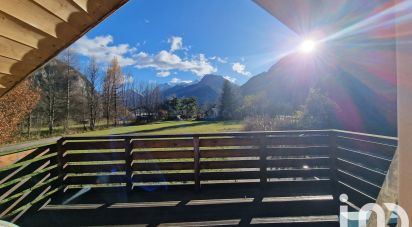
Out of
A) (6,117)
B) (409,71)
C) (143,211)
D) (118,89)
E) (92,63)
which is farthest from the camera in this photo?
(118,89)

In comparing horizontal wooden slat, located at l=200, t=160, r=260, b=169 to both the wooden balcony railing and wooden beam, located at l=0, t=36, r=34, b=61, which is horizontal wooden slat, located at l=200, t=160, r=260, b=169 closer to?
the wooden balcony railing

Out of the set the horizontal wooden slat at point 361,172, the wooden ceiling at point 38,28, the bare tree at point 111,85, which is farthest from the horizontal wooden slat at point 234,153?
the bare tree at point 111,85

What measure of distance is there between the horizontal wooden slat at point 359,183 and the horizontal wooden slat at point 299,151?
0.35 meters

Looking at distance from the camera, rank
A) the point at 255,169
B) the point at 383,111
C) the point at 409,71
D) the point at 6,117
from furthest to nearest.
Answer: the point at 6,117
the point at 383,111
the point at 255,169
the point at 409,71

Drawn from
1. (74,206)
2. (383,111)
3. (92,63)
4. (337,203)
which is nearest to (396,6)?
(337,203)

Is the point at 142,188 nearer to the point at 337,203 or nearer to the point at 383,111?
the point at 337,203

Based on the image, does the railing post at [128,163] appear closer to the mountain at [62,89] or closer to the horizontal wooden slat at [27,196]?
the horizontal wooden slat at [27,196]

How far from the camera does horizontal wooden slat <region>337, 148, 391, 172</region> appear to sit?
2.88m

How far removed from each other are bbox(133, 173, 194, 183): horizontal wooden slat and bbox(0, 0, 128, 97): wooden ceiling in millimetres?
2190

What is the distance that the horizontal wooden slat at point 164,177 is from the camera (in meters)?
3.65

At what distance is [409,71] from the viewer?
0.68 meters

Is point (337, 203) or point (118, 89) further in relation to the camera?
point (118, 89)

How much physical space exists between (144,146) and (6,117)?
9750 millimetres

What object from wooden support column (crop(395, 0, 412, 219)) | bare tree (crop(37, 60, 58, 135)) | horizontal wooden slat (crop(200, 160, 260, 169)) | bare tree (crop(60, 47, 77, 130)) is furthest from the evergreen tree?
wooden support column (crop(395, 0, 412, 219))
